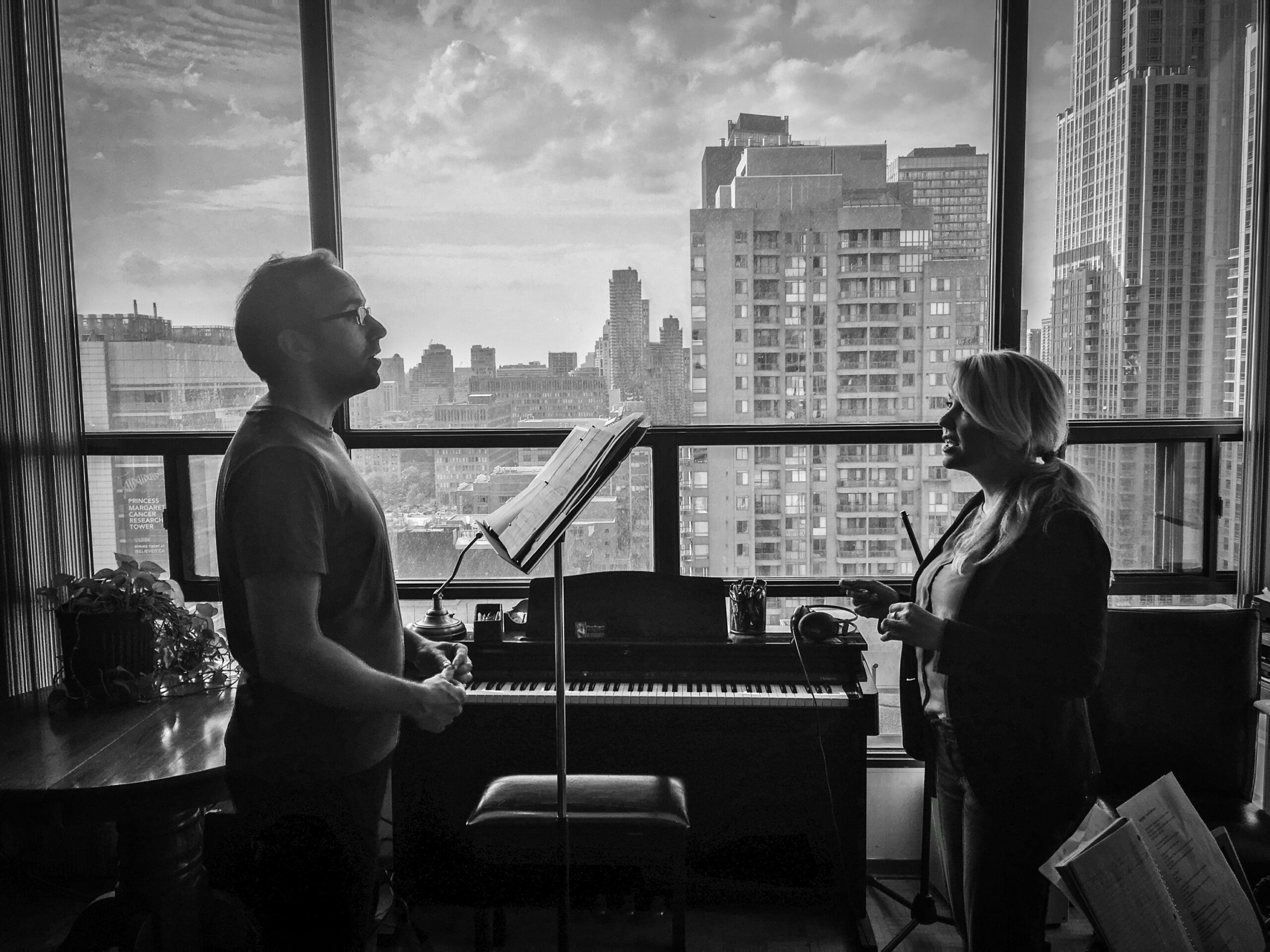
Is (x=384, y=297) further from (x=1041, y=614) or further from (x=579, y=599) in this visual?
(x=1041, y=614)

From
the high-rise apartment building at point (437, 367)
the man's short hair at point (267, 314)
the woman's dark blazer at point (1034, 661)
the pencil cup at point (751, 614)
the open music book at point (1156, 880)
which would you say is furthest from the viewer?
the high-rise apartment building at point (437, 367)

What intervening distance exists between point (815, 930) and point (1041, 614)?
141 cm

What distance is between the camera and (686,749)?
282 cm

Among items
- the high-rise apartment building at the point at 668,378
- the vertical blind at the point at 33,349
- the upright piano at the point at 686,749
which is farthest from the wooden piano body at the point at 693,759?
the vertical blind at the point at 33,349

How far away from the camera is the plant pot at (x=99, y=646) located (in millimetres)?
2498

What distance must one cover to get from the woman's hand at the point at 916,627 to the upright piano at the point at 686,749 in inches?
30.3

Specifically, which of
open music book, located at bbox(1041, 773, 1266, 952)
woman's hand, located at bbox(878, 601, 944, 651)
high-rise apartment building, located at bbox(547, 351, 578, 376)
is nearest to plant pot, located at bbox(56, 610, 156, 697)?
high-rise apartment building, located at bbox(547, 351, 578, 376)

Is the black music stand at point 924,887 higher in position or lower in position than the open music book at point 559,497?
lower

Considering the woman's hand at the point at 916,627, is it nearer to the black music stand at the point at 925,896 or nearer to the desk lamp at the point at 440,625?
the black music stand at the point at 925,896

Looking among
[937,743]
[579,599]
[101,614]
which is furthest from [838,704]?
[101,614]

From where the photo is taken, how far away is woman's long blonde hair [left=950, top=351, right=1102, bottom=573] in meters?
1.96

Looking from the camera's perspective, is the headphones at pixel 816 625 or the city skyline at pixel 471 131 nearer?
the headphones at pixel 816 625

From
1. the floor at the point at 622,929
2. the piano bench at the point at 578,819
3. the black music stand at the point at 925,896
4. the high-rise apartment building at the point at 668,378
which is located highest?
the high-rise apartment building at the point at 668,378

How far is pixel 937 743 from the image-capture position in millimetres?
2074
